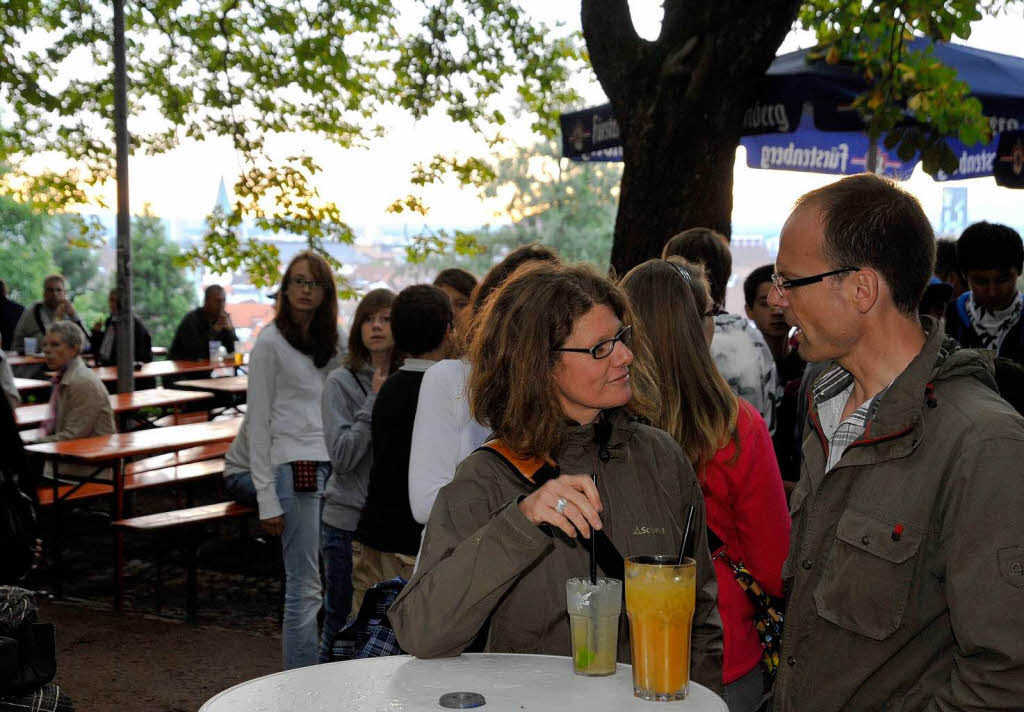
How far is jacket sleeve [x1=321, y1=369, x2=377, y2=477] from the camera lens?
161 inches

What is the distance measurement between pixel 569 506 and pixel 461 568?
0.24 metres

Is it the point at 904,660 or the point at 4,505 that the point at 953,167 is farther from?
the point at 4,505

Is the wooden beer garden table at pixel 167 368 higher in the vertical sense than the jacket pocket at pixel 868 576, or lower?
lower

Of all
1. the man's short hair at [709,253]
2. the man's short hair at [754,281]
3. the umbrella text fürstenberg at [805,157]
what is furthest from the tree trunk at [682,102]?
the man's short hair at [709,253]

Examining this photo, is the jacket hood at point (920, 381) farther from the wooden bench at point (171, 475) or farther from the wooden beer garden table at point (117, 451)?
the wooden bench at point (171, 475)

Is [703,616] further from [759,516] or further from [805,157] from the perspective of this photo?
[805,157]

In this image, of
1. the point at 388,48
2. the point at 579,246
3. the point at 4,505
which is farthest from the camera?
the point at 579,246

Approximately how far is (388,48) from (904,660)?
930 cm

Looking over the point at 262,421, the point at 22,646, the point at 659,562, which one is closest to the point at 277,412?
the point at 262,421

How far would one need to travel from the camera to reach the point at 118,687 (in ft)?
16.0

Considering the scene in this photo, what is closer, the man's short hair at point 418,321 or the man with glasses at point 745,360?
the man with glasses at point 745,360

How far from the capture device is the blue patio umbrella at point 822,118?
5.44 meters

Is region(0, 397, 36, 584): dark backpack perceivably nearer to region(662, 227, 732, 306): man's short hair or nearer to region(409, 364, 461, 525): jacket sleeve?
region(409, 364, 461, 525): jacket sleeve

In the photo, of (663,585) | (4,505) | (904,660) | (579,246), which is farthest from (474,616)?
(579,246)
